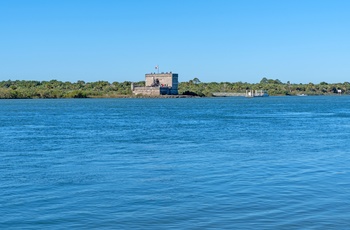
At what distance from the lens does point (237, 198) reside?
16.6m

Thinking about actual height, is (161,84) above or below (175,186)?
above

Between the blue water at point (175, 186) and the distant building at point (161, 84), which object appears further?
the distant building at point (161, 84)

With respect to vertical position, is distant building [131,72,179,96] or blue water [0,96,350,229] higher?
distant building [131,72,179,96]

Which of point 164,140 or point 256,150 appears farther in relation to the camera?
point 164,140

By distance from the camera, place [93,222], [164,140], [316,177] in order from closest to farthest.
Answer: [93,222] → [316,177] → [164,140]

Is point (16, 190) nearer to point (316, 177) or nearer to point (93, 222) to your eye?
point (93, 222)

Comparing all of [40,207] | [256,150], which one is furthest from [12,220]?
[256,150]

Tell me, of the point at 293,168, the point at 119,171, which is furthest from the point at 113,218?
the point at 293,168

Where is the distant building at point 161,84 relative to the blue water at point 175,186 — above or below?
above

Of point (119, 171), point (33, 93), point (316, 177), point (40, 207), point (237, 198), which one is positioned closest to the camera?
point (40, 207)

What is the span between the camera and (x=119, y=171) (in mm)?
21797

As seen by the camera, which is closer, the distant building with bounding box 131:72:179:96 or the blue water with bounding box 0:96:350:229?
the blue water with bounding box 0:96:350:229

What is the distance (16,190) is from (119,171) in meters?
4.92

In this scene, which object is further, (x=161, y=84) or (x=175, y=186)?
(x=161, y=84)
